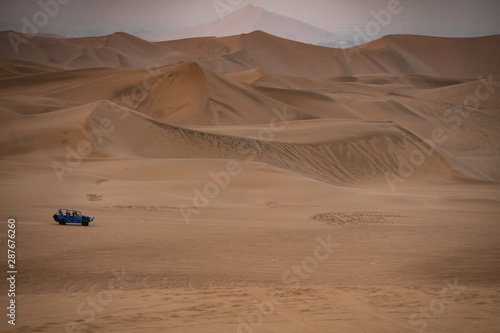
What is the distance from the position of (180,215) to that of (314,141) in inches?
731

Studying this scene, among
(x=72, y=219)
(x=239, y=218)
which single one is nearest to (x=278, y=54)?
(x=239, y=218)

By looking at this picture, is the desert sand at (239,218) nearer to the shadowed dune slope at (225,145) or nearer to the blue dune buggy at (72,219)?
the shadowed dune slope at (225,145)

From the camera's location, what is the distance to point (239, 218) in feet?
49.6

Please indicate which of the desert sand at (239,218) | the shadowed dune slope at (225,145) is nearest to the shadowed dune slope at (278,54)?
the desert sand at (239,218)

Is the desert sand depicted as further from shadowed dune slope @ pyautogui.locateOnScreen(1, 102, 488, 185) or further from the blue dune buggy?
the blue dune buggy

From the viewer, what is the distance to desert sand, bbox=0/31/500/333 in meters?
7.47

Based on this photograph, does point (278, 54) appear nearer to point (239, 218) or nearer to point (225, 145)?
point (225, 145)

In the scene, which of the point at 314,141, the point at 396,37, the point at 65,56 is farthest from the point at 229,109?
the point at 396,37

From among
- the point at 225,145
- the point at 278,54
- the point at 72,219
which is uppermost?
the point at 278,54

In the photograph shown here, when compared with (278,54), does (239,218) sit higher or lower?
lower

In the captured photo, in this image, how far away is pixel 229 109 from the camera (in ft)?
156

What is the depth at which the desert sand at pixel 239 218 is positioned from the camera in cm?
747

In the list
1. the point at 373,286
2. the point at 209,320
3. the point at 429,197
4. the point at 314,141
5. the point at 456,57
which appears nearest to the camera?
the point at 209,320

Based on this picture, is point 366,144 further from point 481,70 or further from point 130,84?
point 481,70
